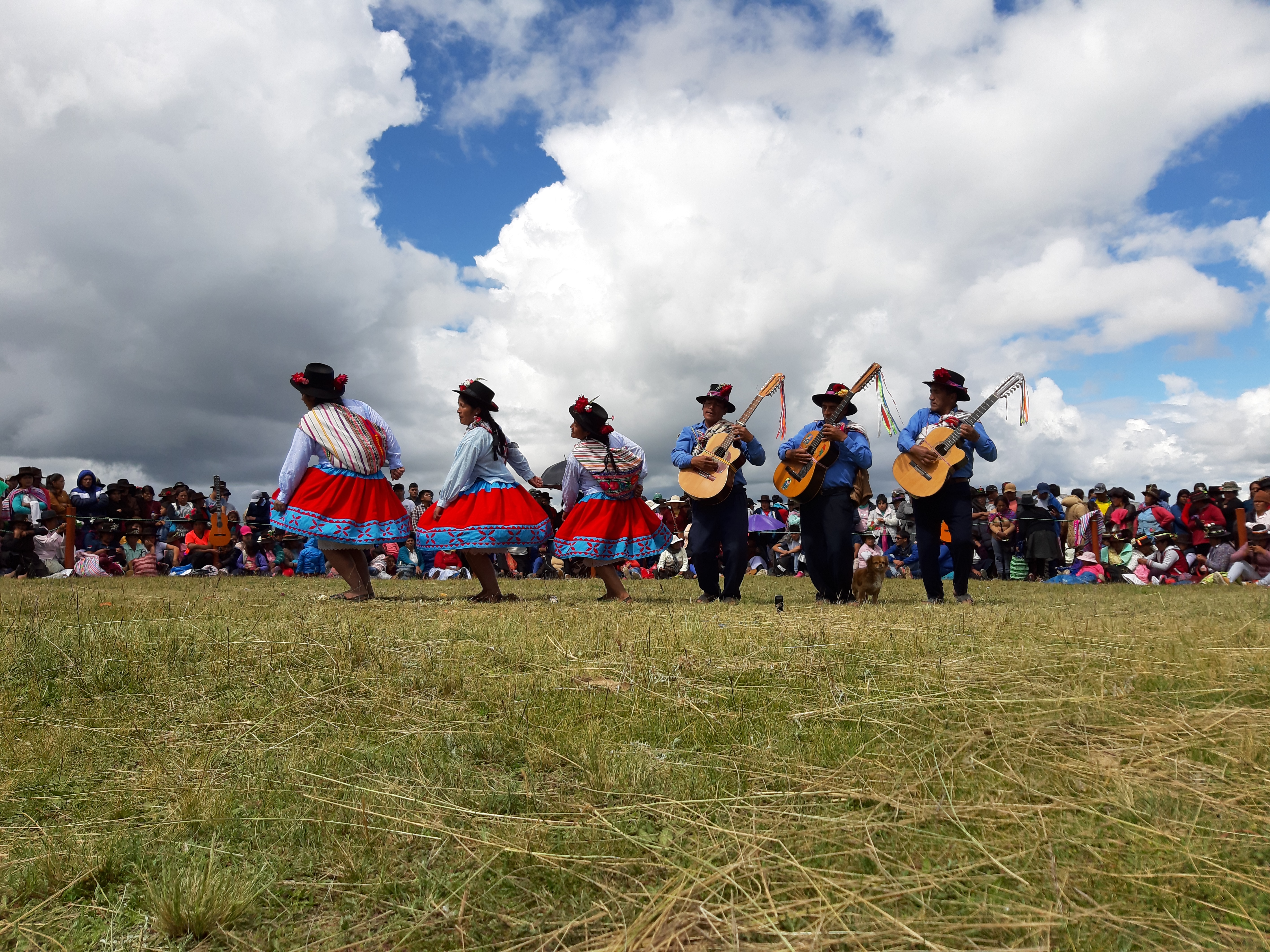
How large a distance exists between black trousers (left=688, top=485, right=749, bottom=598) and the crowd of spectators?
3883mm

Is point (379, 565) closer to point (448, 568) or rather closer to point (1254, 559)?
point (448, 568)

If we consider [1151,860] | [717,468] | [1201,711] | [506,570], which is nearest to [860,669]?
[1201,711]

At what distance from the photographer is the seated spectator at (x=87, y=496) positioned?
46.9 ft

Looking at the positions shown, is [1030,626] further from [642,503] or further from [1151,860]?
[642,503]

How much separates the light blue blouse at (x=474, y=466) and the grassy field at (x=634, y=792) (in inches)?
149

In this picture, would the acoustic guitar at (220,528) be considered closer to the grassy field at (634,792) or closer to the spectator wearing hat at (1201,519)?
the grassy field at (634,792)

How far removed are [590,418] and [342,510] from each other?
2.46m

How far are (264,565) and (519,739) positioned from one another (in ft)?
49.3

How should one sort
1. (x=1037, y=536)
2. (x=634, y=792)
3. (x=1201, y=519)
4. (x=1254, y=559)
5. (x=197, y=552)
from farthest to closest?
1. (x=197, y=552)
2. (x=1037, y=536)
3. (x=1201, y=519)
4. (x=1254, y=559)
5. (x=634, y=792)

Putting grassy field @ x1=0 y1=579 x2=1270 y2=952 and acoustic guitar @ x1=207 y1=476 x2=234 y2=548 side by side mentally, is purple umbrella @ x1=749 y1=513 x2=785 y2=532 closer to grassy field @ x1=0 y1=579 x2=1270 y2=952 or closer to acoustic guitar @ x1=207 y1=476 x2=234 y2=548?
acoustic guitar @ x1=207 y1=476 x2=234 y2=548

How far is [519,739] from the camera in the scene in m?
2.59

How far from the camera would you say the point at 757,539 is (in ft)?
59.0

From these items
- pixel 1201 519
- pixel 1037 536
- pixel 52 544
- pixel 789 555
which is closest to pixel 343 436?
pixel 52 544

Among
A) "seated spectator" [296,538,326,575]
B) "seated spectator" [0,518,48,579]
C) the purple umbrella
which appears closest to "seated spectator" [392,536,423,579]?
"seated spectator" [296,538,326,575]
